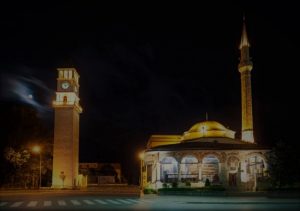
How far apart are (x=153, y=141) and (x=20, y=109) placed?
20277 millimetres

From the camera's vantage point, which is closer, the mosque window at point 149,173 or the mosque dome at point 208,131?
the mosque window at point 149,173

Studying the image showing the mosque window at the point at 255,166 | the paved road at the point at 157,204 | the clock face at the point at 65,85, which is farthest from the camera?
the clock face at the point at 65,85

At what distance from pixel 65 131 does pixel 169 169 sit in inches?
756

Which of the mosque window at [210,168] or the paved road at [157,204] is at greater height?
the mosque window at [210,168]

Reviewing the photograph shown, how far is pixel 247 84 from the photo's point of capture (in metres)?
60.2

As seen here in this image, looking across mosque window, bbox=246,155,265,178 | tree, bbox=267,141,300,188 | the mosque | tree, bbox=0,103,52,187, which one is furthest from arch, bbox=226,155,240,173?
tree, bbox=0,103,52,187

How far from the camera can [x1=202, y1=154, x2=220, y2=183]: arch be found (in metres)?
50.2

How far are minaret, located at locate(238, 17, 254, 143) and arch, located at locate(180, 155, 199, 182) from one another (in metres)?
10.7

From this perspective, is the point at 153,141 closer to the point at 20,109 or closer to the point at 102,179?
the point at 20,109

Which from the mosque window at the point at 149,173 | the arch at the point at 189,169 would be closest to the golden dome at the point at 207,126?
the arch at the point at 189,169

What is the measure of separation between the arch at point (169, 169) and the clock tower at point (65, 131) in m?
16.3

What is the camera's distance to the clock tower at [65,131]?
62.2 metres

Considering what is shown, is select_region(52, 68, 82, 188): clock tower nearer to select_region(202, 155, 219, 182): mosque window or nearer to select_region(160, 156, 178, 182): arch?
select_region(160, 156, 178, 182): arch

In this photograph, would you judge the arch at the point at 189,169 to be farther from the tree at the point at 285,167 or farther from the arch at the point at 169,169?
the tree at the point at 285,167
